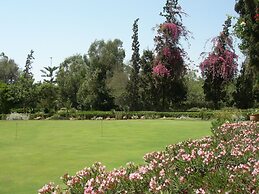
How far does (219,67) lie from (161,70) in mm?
4871

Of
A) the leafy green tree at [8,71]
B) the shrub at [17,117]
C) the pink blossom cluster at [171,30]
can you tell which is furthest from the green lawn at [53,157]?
the leafy green tree at [8,71]

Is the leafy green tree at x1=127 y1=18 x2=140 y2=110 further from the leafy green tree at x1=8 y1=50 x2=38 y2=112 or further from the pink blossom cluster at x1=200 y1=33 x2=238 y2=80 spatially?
the leafy green tree at x1=8 y1=50 x2=38 y2=112

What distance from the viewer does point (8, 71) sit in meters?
54.1

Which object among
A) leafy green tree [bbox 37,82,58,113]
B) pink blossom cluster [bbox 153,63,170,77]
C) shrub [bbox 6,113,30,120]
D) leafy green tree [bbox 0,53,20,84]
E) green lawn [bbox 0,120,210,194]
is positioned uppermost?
leafy green tree [bbox 0,53,20,84]

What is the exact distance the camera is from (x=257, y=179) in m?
2.64

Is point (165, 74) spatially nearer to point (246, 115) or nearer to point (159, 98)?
point (159, 98)

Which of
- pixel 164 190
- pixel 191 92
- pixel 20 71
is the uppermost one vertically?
pixel 20 71

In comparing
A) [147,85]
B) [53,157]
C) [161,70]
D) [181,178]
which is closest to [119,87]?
[147,85]

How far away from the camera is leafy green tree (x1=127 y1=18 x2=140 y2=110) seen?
33.0 meters

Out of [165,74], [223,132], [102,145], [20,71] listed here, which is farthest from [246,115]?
[20,71]

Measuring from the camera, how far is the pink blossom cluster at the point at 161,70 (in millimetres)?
30766

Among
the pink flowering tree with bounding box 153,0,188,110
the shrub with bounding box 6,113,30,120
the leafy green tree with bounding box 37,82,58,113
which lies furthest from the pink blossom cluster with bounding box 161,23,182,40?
the shrub with bounding box 6,113,30,120

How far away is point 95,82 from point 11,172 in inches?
1140

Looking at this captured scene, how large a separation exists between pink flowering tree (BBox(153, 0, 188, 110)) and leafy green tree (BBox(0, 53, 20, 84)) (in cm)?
3016
